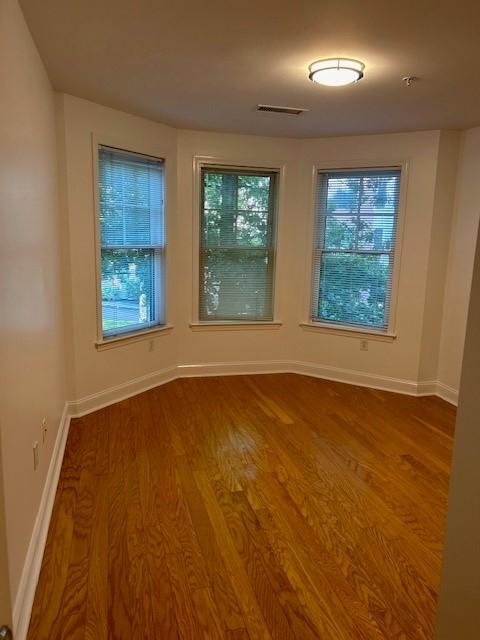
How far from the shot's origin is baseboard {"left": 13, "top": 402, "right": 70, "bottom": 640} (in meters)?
1.71

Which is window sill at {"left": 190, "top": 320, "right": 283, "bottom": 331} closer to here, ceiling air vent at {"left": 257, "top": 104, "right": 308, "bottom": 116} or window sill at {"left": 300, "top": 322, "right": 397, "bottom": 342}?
window sill at {"left": 300, "top": 322, "right": 397, "bottom": 342}

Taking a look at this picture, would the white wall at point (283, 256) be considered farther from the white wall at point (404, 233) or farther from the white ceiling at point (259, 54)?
the white ceiling at point (259, 54)

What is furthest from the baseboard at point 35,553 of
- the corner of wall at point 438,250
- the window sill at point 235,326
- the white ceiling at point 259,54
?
the corner of wall at point 438,250

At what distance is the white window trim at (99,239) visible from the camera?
365 centimetres

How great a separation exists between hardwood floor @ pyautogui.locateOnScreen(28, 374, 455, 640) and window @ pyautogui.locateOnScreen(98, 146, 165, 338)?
87 cm

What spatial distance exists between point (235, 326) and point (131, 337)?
1.20 meters

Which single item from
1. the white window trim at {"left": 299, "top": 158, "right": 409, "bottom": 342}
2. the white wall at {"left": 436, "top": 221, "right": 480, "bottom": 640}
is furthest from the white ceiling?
the white wall at {"left": 436, "top": 221, "right": 480, "bottom": 640}

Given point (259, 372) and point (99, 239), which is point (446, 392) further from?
point (99, 239)

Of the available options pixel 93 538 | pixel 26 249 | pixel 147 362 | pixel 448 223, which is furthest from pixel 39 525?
pixel 448 223

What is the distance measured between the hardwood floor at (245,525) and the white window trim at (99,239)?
592 millimetres

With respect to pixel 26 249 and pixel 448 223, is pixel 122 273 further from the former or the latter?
pixel 448 223

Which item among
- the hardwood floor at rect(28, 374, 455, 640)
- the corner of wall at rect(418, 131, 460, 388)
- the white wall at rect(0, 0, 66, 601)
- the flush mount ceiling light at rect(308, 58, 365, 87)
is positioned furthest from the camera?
the corner of wall at rect(418, 131, 460, 388)

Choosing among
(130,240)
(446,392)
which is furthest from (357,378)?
(130,240)

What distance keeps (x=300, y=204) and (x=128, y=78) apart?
7.63 ft
